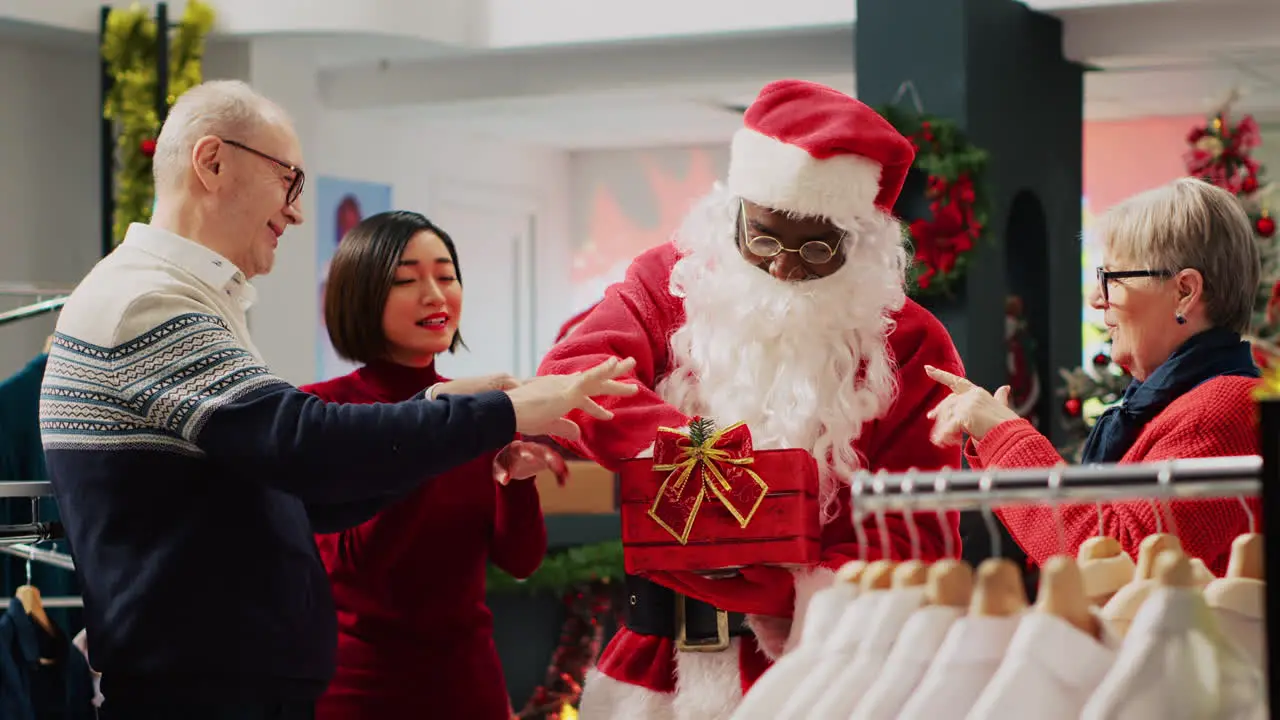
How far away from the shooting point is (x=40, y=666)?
9.60 feet

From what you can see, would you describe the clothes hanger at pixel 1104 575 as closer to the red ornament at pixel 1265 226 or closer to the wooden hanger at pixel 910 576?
the wooden hanger at pixel 910 576

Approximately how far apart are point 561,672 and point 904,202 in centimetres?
249

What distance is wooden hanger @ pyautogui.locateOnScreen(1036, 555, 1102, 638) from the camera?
1518mm

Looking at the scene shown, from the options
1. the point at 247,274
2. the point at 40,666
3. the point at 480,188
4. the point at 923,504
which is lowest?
the point at 40,666

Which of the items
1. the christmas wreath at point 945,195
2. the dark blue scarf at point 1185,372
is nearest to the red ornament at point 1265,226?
the christmas wreath at point 945,195

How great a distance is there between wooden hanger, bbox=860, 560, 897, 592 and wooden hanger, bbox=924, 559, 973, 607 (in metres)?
0.09

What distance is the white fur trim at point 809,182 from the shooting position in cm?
250

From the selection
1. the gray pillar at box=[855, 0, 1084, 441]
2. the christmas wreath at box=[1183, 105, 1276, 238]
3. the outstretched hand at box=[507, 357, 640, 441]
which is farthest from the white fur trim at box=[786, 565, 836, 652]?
the christmas wreath at box=[1183, 105, 1276, 238]

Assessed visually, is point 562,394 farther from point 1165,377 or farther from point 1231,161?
point 1231,161

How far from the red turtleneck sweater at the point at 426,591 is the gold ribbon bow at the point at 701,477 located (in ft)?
1.93

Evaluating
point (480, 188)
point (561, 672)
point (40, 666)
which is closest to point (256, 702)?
point (40, 666)

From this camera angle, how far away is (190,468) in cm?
212

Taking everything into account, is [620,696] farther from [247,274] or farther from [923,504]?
[923,504]

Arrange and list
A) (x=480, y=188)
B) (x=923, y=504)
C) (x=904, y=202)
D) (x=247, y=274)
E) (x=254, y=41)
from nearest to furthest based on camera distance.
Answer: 1. (x=923, y=504)
2. (x=247, y=274)
3. (x=904, y=202)
4. (x=254, y=41)
5. (x=480, y=188)
